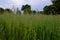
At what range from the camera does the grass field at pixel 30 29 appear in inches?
167

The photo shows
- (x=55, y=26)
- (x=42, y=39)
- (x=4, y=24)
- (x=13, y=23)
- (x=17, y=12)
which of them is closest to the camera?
(x=42, y=39)

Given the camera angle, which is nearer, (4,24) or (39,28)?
(39,28)

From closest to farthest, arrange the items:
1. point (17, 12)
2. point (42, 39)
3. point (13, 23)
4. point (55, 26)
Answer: point (42, 39) < point (55, 26) < point (13, 23) < point (17, 12)

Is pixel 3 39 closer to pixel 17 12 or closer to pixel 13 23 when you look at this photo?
pixel 13 23

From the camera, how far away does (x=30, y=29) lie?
432 cm

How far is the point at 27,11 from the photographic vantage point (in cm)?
615

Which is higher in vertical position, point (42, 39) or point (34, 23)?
point (34, 23)

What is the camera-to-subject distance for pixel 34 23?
4617mm

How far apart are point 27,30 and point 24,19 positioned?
1.99 ft

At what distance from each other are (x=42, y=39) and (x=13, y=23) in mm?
976

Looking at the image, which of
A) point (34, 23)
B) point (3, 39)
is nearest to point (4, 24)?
point (3, 39)

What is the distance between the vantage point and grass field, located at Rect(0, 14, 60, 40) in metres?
4.23

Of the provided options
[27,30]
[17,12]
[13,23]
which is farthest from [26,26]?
[17,12]

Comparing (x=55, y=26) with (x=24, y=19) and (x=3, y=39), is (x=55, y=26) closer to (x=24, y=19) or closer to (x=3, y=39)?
(x=24, y=19)
